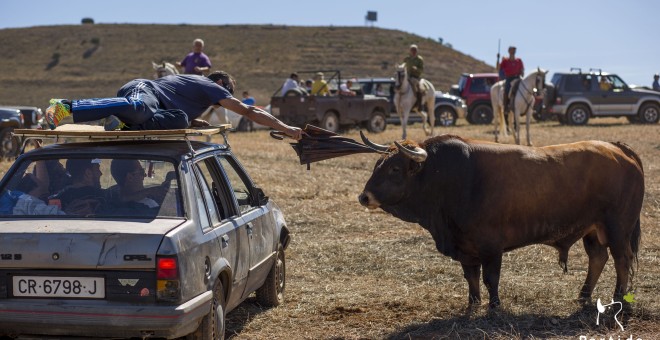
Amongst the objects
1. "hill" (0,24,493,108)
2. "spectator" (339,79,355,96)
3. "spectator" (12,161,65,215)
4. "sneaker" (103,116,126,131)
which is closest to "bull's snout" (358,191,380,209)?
"sneaker" (103,116,126,131)

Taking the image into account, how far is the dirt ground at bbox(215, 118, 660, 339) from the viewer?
7531mm

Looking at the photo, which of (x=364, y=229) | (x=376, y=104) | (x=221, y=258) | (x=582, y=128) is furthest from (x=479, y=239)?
(x=582, y=128)

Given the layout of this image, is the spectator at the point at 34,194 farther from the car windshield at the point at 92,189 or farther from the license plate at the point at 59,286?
the license plate at the point at 59,286

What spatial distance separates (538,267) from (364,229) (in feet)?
10.9

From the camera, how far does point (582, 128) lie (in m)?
34.1

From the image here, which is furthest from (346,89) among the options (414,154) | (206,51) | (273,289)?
(206,51)

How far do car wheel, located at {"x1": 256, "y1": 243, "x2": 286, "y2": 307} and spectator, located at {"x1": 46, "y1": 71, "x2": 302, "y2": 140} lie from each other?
3.85ft

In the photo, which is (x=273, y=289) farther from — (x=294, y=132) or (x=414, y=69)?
(x=414, y=69)

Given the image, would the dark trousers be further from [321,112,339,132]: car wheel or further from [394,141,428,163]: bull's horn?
[321,112,339,132]: car wheel

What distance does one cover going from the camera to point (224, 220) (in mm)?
7012

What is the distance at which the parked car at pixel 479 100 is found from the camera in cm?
3859

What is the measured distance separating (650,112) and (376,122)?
11.4 m

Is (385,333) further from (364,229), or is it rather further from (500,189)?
(364,229)

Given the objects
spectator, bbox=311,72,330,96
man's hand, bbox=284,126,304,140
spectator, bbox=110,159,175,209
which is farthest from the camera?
spectator, bbox=311,72,330,96
